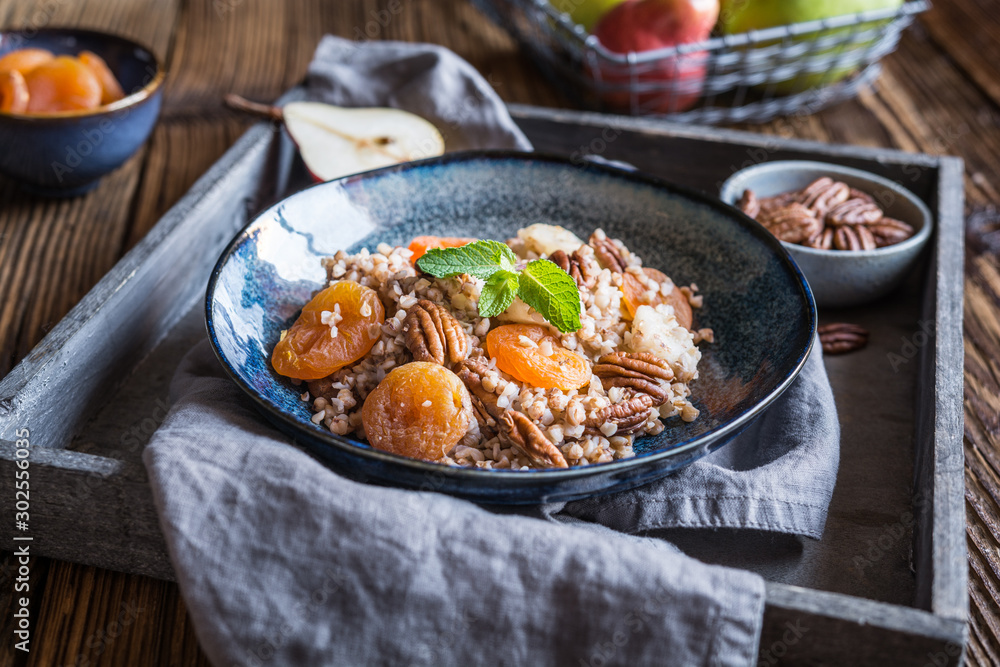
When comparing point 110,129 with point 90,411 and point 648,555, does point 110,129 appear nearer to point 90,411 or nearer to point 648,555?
point 90,411

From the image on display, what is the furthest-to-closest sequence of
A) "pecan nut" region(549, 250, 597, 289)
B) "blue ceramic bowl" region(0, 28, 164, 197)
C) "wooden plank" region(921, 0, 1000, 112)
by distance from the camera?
"wooden plank" region(921, 0, 1000, 112)
"blue ceramic bowl" region(0, 28, 164, 197)
"pecan nut" region(549, 250, 597, 289)

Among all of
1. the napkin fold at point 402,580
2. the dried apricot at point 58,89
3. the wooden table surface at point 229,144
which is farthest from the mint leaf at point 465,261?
the dried apricot at point 58,89

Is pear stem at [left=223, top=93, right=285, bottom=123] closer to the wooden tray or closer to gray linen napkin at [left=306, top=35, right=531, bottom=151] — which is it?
the wooden tray

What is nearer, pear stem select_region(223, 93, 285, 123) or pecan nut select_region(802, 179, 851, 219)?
pecan nut select_region(802, 179, 851, 219)

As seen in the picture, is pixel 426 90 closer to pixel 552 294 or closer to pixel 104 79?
pixel 104 79

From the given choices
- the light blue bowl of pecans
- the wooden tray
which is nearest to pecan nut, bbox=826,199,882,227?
the light blue bowl of pecans

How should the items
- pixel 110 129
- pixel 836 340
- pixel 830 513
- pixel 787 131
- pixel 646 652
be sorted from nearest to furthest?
1. pixel 646 652
2. pixel 830 513
3. pixel 836 340
4. pixel 110 129
5. pixel 787 131

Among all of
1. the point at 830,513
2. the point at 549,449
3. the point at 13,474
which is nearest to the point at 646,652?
the point at 549,449
